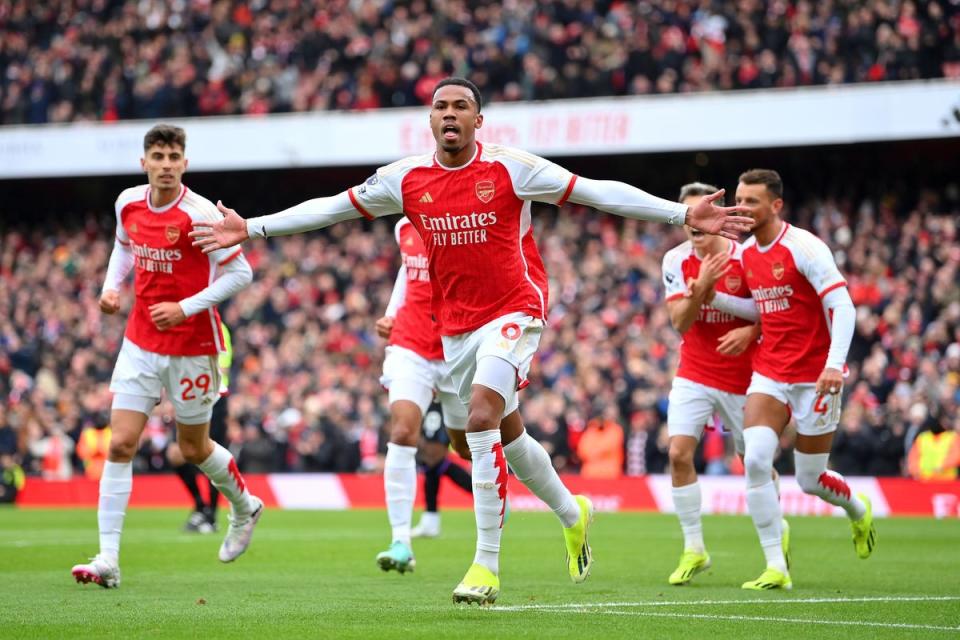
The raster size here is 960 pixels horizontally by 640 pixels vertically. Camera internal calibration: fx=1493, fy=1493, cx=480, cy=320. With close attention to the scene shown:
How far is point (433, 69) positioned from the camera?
31.1 meters

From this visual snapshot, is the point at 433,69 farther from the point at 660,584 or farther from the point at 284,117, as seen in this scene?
the point at 660,584

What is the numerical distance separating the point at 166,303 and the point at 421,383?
86.6 inches

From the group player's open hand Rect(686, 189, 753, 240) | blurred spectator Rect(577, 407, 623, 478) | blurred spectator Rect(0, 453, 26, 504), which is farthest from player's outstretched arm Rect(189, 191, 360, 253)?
blurred spectator Rect(0, 453, 26, 504)

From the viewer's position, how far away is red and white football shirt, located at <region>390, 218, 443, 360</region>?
11.5 m

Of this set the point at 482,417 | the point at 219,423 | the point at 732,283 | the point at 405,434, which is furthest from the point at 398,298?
the point at 219,423

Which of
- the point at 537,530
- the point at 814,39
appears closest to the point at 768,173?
the point at 537,530

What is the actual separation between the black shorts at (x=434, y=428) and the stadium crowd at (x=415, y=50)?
1538 cm

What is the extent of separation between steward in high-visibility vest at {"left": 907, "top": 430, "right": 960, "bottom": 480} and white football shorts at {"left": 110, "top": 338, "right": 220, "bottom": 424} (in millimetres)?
13570

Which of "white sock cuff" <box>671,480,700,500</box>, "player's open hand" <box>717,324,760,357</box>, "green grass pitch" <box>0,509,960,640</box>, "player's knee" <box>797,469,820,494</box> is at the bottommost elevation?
"green grass pitch" <box>0,509,960,640</box>

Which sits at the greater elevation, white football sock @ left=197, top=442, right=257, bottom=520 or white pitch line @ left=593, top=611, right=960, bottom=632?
white football sock @ left=197, top=442, right=257, bottom=520

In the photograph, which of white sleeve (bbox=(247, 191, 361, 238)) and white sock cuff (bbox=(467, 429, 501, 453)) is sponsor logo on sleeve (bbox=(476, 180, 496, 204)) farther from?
white sock cuff (bbox=(467, 429, 501, 453))

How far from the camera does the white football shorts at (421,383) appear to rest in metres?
11.3

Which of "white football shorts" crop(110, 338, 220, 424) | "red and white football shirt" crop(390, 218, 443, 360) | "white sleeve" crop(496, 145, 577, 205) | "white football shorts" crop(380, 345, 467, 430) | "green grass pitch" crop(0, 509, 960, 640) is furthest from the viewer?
"red and white football shirt" crop(390, 218, 443, 360)

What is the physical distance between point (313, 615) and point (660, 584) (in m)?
3.20
